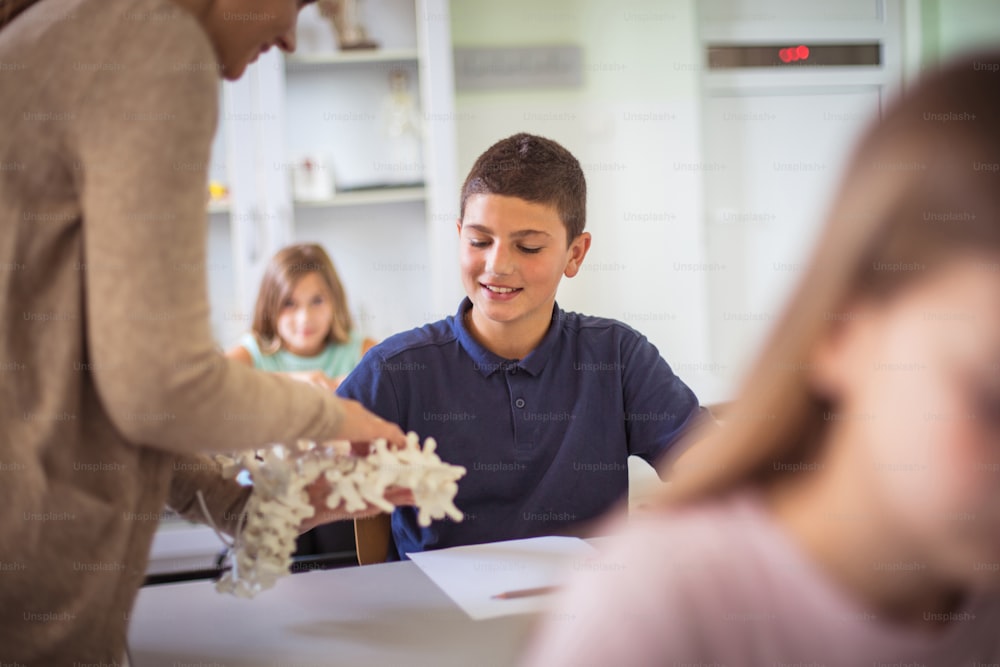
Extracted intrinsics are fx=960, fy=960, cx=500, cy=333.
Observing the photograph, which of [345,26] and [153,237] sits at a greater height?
[345,26]

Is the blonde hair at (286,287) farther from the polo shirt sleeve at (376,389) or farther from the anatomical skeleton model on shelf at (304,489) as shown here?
the anatomical skeleton model on shelf at (304,489)

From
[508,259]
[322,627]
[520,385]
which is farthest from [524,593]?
[508,259]

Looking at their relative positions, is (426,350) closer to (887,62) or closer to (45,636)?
(45,636)

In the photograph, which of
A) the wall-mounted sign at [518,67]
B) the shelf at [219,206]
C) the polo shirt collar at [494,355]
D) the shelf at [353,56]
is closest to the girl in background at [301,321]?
the shelf at [219,206]

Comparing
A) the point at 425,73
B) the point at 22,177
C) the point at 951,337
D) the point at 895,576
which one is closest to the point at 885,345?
the point at 951,337

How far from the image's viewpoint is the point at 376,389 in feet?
5.80

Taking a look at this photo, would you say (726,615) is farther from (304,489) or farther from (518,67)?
(518,67)

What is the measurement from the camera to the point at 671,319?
4180 millimetres

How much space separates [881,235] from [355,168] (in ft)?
12.0

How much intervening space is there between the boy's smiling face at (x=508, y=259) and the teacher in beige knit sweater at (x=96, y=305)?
3.00 feet

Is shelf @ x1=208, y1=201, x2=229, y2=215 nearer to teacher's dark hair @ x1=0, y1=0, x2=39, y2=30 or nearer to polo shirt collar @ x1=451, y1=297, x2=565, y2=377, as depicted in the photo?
polo shirt collar @ x1=451, y1=297, x2=565, y2=377

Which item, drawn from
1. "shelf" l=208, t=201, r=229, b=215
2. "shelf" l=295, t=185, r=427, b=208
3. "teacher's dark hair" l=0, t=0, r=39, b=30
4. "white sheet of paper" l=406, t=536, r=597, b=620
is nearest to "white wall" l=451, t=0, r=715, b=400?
"shelf" l=295, t=185, r=427, b=208

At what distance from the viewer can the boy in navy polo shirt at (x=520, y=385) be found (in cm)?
174

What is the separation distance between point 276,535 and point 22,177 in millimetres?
491
